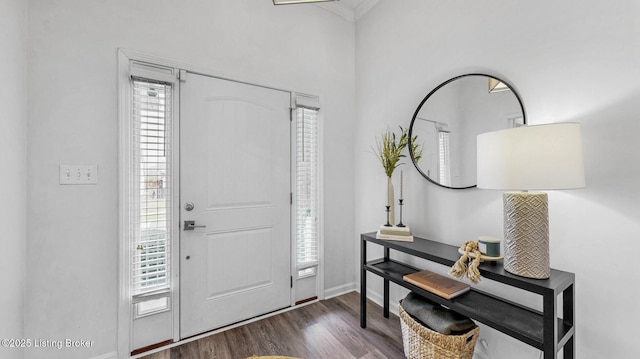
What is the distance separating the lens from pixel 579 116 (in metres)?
1.26

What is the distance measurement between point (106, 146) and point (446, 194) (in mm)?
2302

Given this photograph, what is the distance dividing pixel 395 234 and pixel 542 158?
42.4 inches

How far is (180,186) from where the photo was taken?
6.21 feet

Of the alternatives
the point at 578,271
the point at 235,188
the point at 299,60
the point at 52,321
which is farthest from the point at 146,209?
the point at 578,271

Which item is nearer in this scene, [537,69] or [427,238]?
[537,69]

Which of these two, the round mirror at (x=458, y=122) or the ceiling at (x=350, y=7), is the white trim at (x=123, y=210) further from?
the round mirror at (x=458, y=122)

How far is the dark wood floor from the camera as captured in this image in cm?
179

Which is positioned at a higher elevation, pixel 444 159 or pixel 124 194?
pixel 444 159

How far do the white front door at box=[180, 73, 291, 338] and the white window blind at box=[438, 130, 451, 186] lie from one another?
1243 millimetres

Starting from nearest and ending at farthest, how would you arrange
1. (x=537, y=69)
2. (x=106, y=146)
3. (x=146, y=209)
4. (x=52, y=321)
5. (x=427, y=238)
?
1. (x=537, y=69)
2. (x=52, y=321)
3. (x=106, y=146)
4. (x=146, y=209)
5. (x=427, y=238)

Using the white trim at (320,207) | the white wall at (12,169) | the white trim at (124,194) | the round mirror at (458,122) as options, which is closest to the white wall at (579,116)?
the round mirror at (458,122)

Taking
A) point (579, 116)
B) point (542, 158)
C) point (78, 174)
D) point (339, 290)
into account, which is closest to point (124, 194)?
point (78, 174)

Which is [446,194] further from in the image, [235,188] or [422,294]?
[235,188]

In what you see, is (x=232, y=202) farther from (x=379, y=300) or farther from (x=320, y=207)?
(x=379, y=300)
